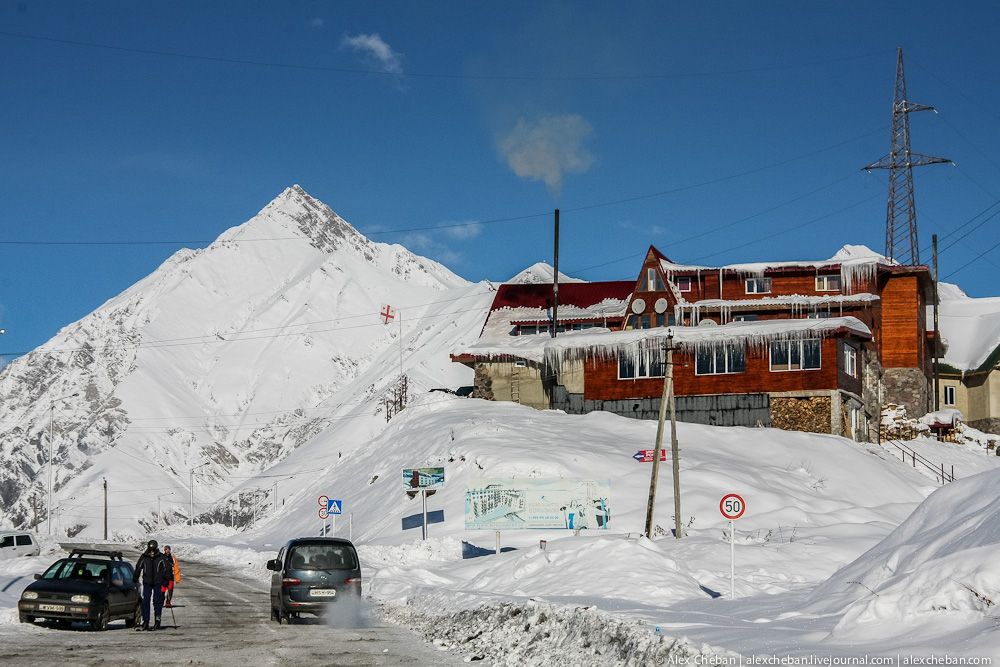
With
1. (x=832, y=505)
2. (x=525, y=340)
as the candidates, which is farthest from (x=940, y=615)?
(x=525, y=340)

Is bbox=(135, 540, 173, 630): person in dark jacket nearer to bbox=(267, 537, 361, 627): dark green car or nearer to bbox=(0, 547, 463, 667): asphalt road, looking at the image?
bbox=(0, 547, 463, 667): asphalt road

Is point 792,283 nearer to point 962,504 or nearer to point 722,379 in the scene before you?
point 722,379

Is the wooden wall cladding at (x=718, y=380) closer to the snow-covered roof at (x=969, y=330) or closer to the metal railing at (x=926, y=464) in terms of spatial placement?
the metal railing at (x=926, y=464)

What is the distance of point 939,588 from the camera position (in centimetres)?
1225

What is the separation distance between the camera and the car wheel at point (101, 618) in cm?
2044

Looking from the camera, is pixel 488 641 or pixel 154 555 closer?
pixel 488 641

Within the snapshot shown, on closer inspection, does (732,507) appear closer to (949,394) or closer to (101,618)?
(101,618)

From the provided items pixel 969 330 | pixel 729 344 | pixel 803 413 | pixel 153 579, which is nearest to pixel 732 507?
pixel 153 579

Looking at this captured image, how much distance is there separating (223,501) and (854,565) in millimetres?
142019

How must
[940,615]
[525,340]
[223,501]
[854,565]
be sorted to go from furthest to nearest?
[223,501], [525,340], [854,565], [940,615]

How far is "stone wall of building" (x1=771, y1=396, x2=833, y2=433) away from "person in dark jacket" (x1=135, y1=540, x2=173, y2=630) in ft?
141

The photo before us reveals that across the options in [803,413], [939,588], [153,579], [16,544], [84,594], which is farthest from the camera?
[803,413]

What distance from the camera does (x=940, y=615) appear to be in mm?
11930

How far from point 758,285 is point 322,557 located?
5599 centimetres
